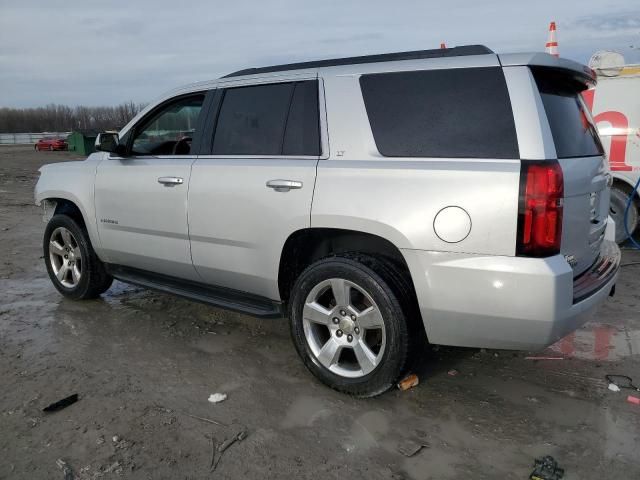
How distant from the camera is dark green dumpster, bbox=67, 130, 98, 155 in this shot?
1173 inches

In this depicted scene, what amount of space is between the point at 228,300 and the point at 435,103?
6.53ft

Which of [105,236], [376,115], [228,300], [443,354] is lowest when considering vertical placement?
[443,354]

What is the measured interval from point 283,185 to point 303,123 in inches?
17.4

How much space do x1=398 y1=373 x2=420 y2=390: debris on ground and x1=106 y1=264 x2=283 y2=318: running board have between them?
35.9 inches

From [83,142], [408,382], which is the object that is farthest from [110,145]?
[83,142]

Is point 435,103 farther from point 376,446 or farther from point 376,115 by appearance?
point 376,446

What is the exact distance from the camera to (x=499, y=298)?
284 centimetres

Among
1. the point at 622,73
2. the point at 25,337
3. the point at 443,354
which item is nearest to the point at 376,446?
the point at 443,354

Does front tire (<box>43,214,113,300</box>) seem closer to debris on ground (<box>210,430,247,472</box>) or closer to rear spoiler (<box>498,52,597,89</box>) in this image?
debris on ground (<box>210,430,247,472</box>)

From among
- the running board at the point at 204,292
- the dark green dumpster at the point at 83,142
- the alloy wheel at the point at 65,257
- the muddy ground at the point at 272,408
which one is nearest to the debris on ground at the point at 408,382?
the muddy ground at the point at 272,408

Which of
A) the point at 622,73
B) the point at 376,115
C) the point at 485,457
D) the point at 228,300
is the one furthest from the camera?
the point at 622,73

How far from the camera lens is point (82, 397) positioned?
341cm

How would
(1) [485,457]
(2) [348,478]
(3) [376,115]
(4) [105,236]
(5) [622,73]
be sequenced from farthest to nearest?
(5) [622,73], (4) [105,236], (3) [376,115], (1) [485,457], (2) [348,478]

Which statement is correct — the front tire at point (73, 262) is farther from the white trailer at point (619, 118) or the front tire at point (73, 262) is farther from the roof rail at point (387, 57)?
the white trailer at point (619, 118)
